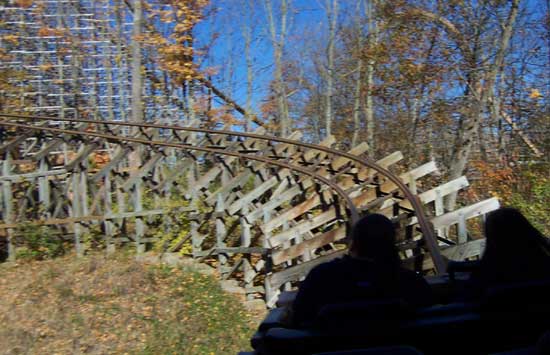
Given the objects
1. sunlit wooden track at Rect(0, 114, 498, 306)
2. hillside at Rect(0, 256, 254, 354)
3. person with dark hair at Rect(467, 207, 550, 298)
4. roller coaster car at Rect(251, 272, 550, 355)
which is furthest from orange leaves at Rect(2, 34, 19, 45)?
person with dark hair at Rect(467, 207, 550, 298)

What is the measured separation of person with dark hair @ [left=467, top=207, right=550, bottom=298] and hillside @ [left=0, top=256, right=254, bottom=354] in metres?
5.31

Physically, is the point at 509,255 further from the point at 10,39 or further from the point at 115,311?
the point at 10,39

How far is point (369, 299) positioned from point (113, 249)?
8.89 m

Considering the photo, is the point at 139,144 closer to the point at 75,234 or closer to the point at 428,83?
the point at 75,234

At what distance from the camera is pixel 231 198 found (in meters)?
11.9

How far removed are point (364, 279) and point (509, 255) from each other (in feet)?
2.73

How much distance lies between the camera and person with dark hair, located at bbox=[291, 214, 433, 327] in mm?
3090

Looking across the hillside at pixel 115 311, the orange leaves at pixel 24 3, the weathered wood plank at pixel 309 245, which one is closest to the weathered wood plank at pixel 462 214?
the weathered wood plank at pixel 309 245

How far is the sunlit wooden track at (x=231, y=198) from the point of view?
362 inches

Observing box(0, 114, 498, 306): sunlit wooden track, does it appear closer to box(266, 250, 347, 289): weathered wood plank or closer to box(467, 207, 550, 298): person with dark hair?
box(266, 250, 347, 289): weathered wood plank

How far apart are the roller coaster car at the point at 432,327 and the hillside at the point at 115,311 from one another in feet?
17.3

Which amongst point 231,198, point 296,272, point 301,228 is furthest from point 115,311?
point 231,198

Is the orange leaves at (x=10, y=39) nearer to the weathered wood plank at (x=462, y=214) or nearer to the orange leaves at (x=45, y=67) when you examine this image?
the orange leaves at (x=45, y=67)

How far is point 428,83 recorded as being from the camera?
18.0m
